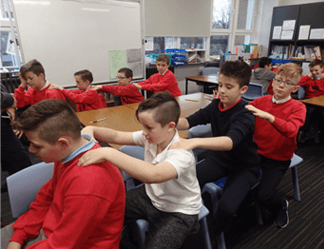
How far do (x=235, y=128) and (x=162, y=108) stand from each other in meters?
0.52

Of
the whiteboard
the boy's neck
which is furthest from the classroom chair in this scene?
the boy's neck

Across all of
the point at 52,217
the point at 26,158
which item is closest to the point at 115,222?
the point at 52,217

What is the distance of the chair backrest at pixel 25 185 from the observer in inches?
40.6

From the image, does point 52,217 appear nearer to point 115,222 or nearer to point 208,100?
point 115,222

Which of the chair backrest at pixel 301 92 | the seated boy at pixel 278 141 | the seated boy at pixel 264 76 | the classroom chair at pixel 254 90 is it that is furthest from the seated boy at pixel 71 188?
the seated boy at pixel 264 76

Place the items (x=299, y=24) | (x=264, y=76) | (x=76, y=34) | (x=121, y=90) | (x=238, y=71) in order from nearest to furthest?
(x=238, y=71)
(x=121, y=90)
(x=76, y=34)
(x=264, y=76)
(x=299, y=24)

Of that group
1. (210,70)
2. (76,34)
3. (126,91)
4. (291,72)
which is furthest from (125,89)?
(210,70)

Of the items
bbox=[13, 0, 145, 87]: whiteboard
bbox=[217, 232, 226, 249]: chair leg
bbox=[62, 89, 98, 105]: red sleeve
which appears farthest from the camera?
bbox=[13, 0, 145, 87]: whiteboard

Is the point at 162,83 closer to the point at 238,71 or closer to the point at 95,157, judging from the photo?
the point at 238,71

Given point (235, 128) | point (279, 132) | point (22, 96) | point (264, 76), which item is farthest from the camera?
point (264, 76)

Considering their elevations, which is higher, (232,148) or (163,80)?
(163,80)

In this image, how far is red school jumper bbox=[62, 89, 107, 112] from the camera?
254 cm

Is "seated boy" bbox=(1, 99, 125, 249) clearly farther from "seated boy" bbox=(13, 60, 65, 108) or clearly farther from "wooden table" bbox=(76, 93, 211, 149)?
"seated boy" bbox=(13, 60, 65, 108)

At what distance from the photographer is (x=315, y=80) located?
3.36 metres
